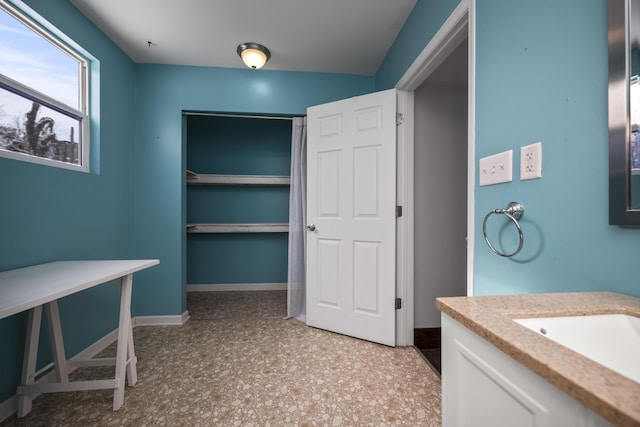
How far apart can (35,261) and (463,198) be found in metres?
3.20

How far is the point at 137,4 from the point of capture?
182 centimetres

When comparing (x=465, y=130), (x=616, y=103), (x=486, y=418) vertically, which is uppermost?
(x=465, y=130)

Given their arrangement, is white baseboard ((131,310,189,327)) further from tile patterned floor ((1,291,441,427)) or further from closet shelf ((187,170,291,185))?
closet shelf ((187,170,291,185))

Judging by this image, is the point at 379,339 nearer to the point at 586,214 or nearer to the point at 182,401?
the point at 182,401

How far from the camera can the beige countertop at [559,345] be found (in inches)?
12.8

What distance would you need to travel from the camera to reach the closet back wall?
3.66 m

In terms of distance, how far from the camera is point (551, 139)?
86cm

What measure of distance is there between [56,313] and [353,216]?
2.03 m

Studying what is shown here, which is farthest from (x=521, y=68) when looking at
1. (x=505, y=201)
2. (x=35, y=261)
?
(x=35, y=261)

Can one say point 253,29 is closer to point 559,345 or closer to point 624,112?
point 624,112

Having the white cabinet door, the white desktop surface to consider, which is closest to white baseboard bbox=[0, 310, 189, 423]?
the white desktop surface

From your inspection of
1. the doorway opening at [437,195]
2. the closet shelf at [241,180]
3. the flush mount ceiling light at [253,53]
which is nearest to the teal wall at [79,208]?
the closet shelf at [241,180]

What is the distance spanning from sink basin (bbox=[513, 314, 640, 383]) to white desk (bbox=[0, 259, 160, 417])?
1616mm

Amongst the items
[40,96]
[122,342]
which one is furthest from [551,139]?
[40,96]
